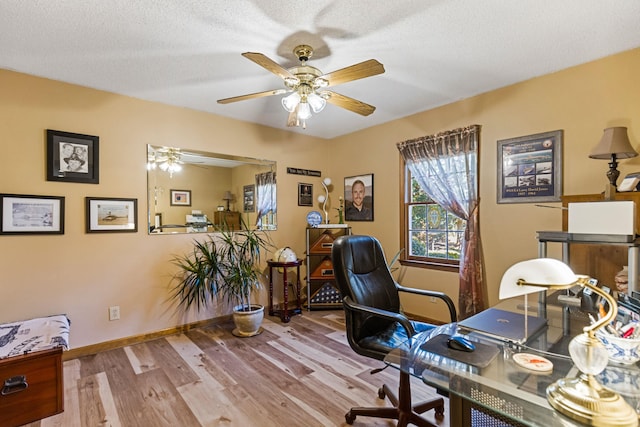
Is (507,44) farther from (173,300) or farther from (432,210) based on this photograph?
(173,300)

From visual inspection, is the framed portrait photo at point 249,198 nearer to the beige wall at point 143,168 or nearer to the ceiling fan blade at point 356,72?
the beige wall at point 143,168

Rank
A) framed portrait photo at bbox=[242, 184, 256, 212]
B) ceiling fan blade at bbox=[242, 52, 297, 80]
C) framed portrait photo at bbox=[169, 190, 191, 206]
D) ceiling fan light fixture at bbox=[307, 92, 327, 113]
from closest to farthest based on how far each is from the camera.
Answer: ceiling fan blade at bbox=[242, 52, 297, 80] < ceiling fan light fixture at bbox=[307, 92, 327, 113] < framed portrait photo at bbox=[169, 190, 191, 206] < framed portrait photo at bbox=[242, 184, 256, 212]

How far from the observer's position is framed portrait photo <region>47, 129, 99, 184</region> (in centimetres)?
263

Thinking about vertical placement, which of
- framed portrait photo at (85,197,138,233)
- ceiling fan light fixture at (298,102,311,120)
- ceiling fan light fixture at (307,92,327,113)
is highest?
ceiling fan light fixture at (307,92,327,113)

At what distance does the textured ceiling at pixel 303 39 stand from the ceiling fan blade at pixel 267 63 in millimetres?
294

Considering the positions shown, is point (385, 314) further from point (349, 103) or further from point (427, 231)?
point (427, 231)

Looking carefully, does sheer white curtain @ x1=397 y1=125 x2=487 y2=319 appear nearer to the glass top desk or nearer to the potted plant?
the glass top desk

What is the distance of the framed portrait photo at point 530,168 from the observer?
256cm

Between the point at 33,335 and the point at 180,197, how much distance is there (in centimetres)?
168

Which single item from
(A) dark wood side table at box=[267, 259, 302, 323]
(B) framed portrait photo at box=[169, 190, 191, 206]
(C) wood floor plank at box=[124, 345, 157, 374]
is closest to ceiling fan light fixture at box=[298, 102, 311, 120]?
(B) framed portrait photo at box=[169, 190, 191, 206]

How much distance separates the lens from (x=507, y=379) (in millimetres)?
1057

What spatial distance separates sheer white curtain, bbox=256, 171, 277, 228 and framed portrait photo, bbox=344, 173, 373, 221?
1.08 meters

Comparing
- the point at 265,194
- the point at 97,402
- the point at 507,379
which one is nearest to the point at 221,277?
the point at 265,194

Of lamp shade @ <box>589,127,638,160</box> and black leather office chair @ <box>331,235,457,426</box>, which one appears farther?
lamp shade @ <box>589,127,638,160</box>
